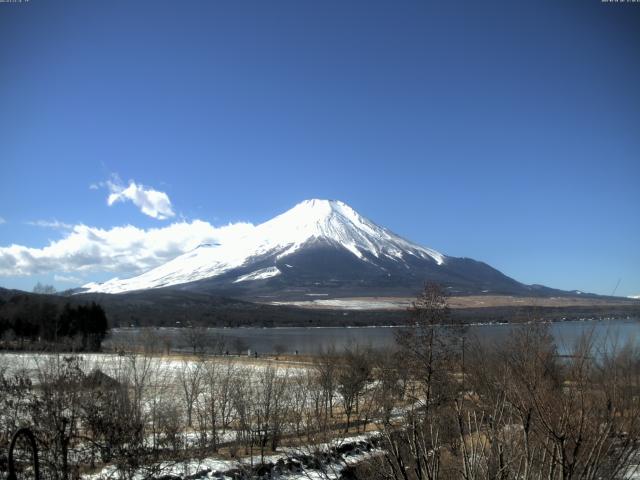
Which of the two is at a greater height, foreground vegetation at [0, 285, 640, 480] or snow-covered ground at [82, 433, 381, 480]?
foreground vegetation at [0, 285, 640, 480]

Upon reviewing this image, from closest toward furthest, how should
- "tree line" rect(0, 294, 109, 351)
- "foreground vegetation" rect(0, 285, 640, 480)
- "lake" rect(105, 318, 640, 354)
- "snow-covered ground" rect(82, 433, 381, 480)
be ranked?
"foreground vegetation" rect(0, 285, 640, 480) < "lake" rect(105, 318, 640, 354) < "snow-covered ground" rect(82, 433, 381, 480) < "tree line" rect(0, 294, 109, 351)

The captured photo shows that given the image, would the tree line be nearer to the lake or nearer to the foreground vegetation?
the lake

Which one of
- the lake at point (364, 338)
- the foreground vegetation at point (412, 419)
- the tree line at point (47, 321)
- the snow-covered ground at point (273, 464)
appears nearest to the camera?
the foreground vegetation at point (412, 419)

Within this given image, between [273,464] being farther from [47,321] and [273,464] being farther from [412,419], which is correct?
[47,321]

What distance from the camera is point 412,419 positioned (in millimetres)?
5340

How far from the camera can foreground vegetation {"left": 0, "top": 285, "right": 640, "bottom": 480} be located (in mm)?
5055

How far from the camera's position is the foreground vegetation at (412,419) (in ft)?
16.6

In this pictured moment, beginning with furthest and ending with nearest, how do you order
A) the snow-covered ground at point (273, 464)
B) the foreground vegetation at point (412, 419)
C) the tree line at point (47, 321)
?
the tree line at point (47, 321)
the snow-covered ground at point (273, 464)
the foreground vegetation at point (412, 419)

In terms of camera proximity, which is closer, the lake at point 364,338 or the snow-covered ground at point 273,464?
the lake at point 364,338

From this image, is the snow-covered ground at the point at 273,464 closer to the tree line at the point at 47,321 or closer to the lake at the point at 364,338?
the lake at the point at 364,338

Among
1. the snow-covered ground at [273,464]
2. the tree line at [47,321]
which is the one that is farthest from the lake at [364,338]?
the snow-covered ground at [273,464]

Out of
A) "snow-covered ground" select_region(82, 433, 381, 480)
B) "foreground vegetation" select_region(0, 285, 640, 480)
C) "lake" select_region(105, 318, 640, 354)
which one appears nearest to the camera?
"foreground vegetation" select_region(0, 285, 640, 480)

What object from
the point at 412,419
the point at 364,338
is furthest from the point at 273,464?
the point at 364,338

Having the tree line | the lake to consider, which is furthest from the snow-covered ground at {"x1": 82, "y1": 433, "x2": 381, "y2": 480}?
the tree line
